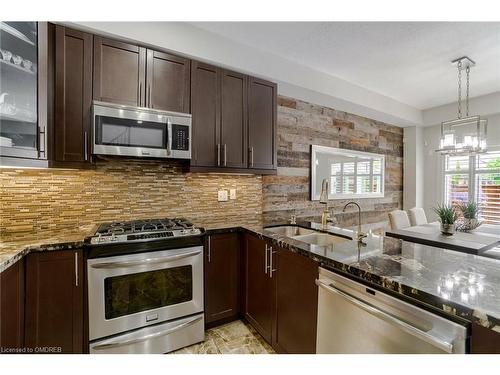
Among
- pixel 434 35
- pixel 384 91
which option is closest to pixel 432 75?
pixel 384 91

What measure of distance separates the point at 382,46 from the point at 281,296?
2.52 m

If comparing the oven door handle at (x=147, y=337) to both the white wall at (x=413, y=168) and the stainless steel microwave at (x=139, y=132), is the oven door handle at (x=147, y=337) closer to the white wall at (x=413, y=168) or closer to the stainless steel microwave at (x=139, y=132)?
the stainless steel microwave at (x=139, y=132)

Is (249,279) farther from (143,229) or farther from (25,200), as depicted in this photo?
(25,200)

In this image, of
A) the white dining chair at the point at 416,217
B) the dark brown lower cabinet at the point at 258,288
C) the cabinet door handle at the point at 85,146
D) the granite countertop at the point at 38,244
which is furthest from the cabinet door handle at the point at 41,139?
the white dining chair at the point at 416,217

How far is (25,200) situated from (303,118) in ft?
9.88

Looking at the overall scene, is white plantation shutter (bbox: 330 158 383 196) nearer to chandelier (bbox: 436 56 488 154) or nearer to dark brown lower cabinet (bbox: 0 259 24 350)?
chandelier (bbox: 436 56 488 154)

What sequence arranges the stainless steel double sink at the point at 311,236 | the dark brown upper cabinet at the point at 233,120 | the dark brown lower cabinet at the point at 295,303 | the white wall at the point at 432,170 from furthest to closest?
the white wall at the point at 432,170 < the dark brown upper cabinet at the point at 233,120 < the stainless steel double sink at the point at 311,236 < the dark brown lower cabinet at the point at 295,303

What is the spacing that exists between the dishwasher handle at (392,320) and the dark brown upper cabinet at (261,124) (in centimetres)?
153

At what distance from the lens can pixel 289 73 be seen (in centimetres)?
266

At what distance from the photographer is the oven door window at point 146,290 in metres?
1.67

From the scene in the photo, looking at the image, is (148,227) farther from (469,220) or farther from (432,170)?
(432,170)

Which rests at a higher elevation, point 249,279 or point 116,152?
point 116,152

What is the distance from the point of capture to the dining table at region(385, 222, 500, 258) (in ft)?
6.46

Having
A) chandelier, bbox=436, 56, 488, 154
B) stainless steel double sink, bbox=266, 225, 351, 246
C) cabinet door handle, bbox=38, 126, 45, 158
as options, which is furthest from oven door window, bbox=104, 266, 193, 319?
chandelier, bbox=436, 56, 488, 154
